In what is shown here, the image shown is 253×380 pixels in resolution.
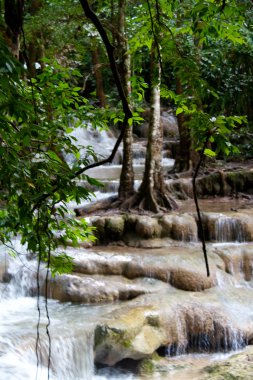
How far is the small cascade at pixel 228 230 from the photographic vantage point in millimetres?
9797

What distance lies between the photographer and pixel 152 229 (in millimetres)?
9656

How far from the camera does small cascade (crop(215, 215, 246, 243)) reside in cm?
980

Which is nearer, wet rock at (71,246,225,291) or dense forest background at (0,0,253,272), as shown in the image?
dense forest background at (0,0,253,272)

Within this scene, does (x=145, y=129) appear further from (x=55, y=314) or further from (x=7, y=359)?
(x=7, y=359)

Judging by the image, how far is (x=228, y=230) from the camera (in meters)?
9.86

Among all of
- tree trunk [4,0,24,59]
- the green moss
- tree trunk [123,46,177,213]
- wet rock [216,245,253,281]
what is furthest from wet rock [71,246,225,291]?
tree trunk [4,0,24,59]

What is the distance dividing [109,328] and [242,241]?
14.2 feet

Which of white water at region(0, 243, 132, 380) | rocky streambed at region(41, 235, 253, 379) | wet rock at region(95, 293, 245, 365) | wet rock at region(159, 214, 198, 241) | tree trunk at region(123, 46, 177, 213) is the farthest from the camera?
tree trunk at region(123, 46, 177, 213)

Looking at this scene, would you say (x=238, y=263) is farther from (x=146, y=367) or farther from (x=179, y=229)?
(x=146, y=367)

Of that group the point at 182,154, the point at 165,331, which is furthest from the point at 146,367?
the point at 182,154

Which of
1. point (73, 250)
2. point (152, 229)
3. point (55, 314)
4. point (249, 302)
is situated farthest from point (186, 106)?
point (152, 229)

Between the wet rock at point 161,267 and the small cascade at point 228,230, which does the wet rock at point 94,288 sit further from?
the small cascade at point 228,230

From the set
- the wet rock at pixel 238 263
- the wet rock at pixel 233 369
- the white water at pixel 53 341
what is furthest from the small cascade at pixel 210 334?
the wet rock at pixel 238 263

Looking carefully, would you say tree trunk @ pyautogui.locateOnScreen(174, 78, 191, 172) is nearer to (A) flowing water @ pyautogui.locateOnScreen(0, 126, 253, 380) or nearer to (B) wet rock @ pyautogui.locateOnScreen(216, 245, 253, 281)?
(B) wet rock @ pyautogui.locateOnScreen(216, 245, 253, 281)
